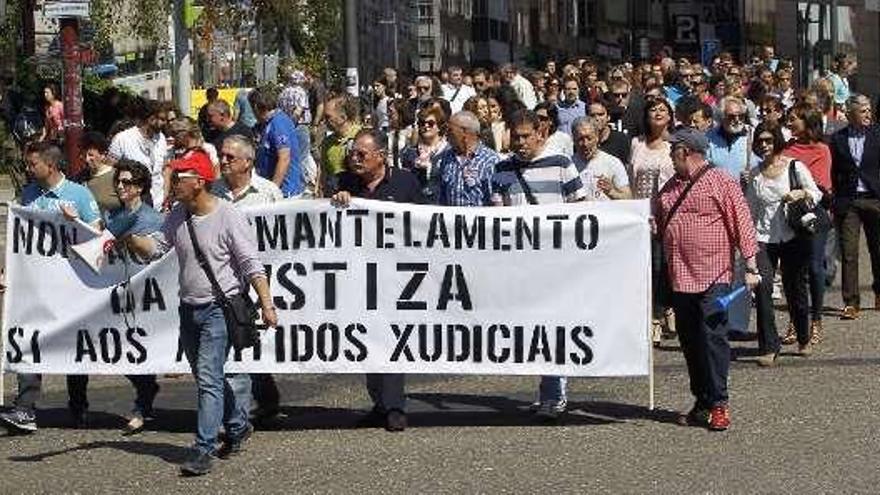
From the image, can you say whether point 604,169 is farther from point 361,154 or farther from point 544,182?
point 361,154

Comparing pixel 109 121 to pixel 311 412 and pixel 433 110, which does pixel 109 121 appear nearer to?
pixel 433 110

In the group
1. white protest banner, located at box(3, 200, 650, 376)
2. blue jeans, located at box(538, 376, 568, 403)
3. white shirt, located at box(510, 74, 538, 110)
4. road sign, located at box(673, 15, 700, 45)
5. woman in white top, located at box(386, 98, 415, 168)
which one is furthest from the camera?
road sign, located at box(673, 15, 700, 45)

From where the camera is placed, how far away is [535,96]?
31656mm

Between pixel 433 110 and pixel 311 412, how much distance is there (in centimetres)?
360

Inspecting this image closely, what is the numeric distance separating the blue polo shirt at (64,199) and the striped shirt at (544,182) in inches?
89.8

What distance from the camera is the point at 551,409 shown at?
1290 cm

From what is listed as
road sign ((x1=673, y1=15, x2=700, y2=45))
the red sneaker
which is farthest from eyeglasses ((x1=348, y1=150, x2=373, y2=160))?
road sign ((x1=673, y1=15, x2=700, y2=45))

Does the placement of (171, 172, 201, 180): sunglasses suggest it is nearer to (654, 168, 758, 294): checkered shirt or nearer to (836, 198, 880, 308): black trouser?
(654, 168, 758, 294): checkered shirt

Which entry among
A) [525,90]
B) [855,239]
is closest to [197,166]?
[855,239]

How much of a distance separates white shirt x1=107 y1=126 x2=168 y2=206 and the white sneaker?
299 inches

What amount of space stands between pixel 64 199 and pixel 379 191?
1768 mm

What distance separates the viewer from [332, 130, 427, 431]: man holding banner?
1282 centimetres

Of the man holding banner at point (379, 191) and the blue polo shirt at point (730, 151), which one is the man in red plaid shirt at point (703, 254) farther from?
the blue polo shirt at point (730, 151)

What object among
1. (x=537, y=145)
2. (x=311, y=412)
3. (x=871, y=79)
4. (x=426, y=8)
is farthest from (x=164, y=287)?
(x=426, y=8)
